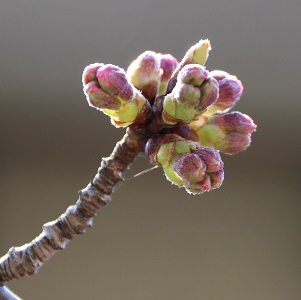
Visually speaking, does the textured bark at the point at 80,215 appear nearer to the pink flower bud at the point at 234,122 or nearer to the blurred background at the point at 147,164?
the pink flower bud at the point at 234,122

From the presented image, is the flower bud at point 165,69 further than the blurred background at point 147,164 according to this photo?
No

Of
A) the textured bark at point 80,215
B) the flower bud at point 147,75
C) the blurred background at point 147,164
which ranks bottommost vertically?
the textured bark at point 80,215

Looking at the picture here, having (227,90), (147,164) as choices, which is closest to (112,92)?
(227,90)

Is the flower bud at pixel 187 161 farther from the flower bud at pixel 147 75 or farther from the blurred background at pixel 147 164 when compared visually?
the blurred background at pixel 147 164

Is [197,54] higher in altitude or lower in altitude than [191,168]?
higher

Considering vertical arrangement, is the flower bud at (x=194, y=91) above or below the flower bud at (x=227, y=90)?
below

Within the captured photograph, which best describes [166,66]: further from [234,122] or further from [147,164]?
[147,164]

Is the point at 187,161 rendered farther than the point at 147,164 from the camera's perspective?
No

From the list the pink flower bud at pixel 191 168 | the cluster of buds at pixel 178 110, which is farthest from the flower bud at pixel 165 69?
the pink flower bud at pixel 191 168
